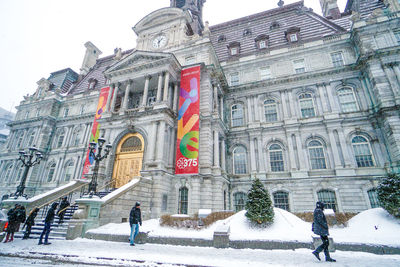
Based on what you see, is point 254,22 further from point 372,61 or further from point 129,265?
point 129,265

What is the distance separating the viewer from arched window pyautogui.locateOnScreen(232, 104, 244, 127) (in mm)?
23375

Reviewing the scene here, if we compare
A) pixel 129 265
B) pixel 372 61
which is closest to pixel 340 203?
pixel 372 61

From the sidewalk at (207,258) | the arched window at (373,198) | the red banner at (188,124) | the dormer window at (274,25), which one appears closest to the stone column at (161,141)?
the red banner at (188,124)

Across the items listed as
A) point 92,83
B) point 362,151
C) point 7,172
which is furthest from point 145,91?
point 7,172

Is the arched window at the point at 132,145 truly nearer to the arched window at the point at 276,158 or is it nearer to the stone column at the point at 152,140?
the stone column at the point at 152,140

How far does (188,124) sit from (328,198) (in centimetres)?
1404

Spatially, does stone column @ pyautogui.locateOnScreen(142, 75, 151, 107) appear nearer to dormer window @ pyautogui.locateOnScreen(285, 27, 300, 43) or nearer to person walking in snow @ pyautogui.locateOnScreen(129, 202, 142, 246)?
person walking in snow @ pyautogui.locateOnScreen(129, 202, 142, 246)

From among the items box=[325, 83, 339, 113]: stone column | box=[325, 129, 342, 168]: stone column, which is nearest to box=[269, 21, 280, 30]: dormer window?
box=[325, 83, 339, 113]: stone column

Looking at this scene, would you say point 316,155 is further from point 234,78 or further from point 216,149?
point 234,78

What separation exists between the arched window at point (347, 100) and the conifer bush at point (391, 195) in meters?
11.2

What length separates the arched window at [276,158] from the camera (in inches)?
797

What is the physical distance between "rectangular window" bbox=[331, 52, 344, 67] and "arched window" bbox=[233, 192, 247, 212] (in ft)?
56.3

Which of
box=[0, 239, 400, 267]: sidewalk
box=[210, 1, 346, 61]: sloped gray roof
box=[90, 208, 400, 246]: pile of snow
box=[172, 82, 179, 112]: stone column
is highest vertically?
box=[210, 1, 346, 61]: sloped gray roof

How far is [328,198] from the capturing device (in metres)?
17.6
